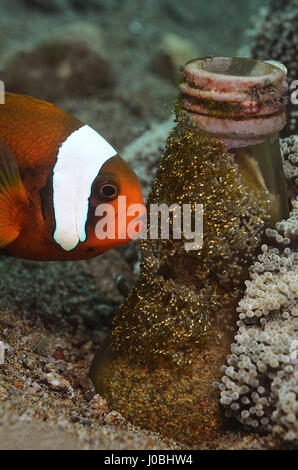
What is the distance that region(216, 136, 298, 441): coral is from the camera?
4.43ft

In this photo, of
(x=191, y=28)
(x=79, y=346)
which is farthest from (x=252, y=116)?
(x=191, y=28)

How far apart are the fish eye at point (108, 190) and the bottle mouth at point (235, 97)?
0.35m

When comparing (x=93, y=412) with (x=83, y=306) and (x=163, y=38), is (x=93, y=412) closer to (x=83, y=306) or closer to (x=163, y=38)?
(x=83, y=306)

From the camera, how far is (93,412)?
1.58 m

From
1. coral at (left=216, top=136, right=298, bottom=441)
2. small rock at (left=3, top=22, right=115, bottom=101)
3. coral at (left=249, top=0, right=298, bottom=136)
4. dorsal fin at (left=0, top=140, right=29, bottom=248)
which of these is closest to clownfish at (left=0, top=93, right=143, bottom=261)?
dorsal fin at (left=0, top=140, right=29, bottom=248)

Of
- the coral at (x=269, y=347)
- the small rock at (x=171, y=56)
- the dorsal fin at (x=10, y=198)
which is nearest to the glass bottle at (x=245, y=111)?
the coral at (x=269, y=347)

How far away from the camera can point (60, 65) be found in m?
4.42

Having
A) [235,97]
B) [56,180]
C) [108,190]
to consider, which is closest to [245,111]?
[235,97]

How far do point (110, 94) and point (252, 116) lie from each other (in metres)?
3.36

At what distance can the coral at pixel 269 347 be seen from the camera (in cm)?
135

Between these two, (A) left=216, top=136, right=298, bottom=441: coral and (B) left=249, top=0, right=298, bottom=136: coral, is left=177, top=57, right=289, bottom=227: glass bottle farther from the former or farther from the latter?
(B) left=249, top=0, right=298, bottom=136: coral

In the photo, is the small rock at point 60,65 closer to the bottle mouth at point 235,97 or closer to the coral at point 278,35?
the coral at point 278,35

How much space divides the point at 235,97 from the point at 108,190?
19.5 inches

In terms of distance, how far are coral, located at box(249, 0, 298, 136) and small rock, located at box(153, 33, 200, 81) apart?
178 centimetres
